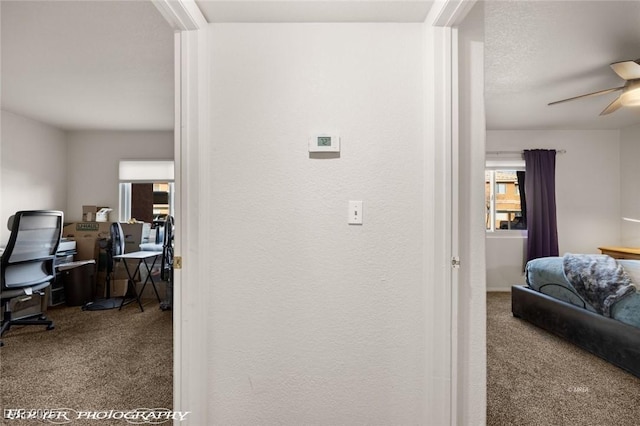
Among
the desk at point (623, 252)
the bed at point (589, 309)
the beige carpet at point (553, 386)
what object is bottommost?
the beige carpet at point (553, 386)

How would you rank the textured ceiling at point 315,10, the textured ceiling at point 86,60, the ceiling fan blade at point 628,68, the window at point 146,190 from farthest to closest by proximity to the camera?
the window at point 146,190 → the ceiling fan blade at point 628,68 → the textured ceiling at point 86,60 → the textured ceiling at point 315,10

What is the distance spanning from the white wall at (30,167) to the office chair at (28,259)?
124 cm

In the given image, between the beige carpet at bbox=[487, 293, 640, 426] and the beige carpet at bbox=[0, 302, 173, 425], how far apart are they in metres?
2.20

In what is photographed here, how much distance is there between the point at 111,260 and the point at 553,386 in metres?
5.06

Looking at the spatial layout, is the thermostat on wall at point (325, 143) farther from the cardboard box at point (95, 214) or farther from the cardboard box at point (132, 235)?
the cardboard box at point (95, 214)

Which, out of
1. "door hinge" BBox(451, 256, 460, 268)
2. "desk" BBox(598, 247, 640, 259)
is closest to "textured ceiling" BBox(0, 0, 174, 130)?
"door hinge" BBox(451, 256, 460, 268)

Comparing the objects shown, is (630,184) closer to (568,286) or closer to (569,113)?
(569,113)

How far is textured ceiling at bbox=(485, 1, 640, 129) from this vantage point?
1.89m

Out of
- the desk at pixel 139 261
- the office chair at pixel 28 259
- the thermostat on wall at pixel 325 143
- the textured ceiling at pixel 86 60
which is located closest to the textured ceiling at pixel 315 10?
the thermostat on wall at pixel 325 143

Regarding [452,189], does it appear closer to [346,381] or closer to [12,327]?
[346,381]

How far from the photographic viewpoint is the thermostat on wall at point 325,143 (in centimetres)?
148

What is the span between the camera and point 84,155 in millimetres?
4594

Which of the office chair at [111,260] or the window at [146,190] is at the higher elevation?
the window at [146,190]

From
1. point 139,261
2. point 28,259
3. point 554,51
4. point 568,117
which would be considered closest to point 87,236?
point 139,261
